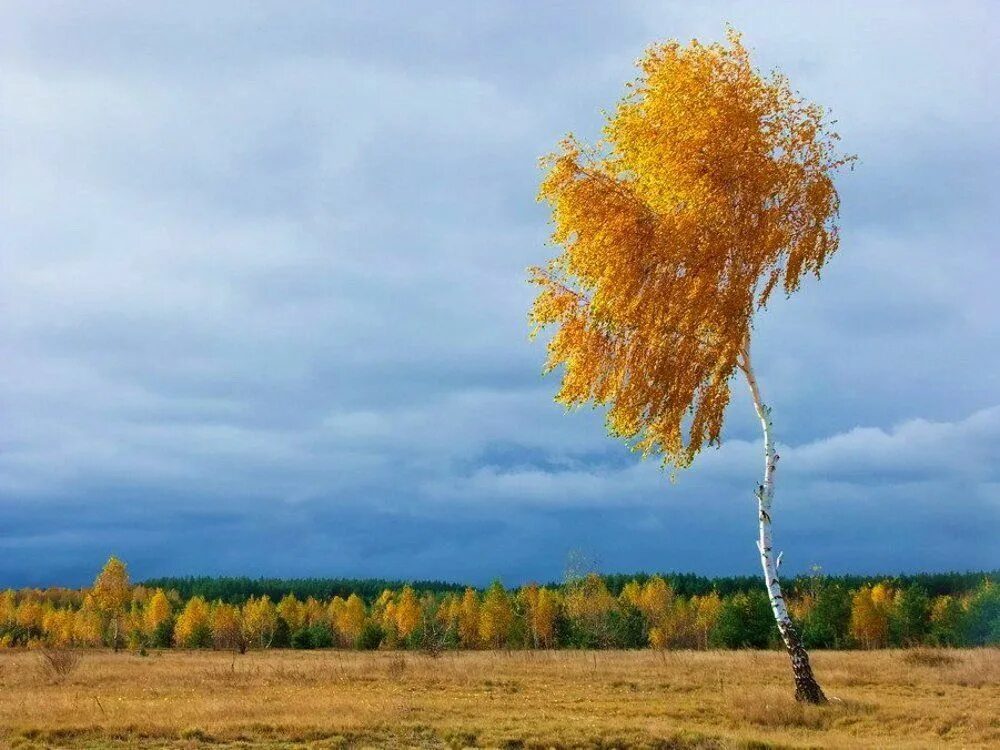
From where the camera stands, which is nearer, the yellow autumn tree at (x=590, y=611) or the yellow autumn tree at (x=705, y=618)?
the yellow autumn tree at (x=590, y=611)

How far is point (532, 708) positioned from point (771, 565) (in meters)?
7.13

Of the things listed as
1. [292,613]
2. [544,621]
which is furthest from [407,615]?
[292,613]

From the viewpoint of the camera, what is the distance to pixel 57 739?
19.7 metres

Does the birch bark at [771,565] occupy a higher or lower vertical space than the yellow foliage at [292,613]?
higher

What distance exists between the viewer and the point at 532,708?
2406 centimetres

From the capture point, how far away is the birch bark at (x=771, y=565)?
2347 centimetres

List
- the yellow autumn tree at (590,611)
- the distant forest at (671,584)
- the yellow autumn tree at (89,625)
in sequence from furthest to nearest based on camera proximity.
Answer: the distant forest at (671,584) < the yellow autumn tree at (89,625) < the yellow autumn tree at (590,611)

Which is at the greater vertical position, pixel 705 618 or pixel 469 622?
pixel 705 618

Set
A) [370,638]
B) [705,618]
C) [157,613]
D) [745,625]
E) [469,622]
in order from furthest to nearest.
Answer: [157,613] < [705,618] < [469,622] < [370,638] < [745,625]

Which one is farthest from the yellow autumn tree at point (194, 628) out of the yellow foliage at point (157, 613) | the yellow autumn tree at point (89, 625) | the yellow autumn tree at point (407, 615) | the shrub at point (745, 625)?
the shrub at point (745, 625)

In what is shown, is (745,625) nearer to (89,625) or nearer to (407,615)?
(407,615)

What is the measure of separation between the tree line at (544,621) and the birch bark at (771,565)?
4337cm

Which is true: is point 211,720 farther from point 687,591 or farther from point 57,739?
point 687,591

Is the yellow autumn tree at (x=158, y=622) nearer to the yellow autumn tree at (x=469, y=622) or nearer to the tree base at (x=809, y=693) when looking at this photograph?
the yellow autumn tree at (x=469, y=622)
